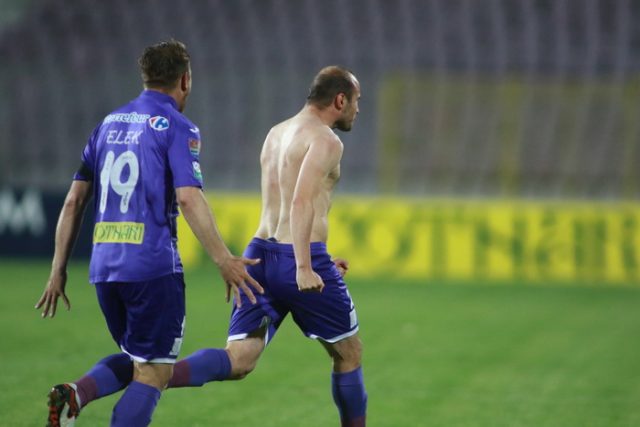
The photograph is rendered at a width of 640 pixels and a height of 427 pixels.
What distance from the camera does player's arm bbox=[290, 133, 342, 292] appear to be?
17.1ft

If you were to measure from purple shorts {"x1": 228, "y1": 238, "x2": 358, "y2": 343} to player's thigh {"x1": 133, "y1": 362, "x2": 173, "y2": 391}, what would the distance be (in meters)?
0.77

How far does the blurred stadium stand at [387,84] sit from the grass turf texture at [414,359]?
2518mm

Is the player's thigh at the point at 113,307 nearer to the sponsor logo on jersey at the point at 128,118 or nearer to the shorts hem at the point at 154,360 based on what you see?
the shorts hem at the point at 154,360

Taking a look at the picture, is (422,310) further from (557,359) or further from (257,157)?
(257,157)

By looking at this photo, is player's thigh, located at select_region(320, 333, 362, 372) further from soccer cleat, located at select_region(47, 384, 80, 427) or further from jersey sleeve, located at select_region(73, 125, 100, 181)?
jersey sleeve, located at select_region(73, 125, 100, 181)

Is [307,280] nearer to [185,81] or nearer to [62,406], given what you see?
[185,81]

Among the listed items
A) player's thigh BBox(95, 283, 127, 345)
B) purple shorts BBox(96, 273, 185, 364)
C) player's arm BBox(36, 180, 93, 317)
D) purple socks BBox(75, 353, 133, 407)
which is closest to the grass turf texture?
purple socks BBox(75, 353, 133, 407)

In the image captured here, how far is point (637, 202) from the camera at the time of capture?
14.1 meters

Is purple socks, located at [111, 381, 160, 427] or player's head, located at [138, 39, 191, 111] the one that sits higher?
player's head, located at [138, 39, 191, 111]

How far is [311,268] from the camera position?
5297 mm

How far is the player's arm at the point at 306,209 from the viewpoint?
5.22 m

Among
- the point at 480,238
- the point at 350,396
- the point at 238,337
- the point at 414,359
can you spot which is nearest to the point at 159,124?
the point at 238,337

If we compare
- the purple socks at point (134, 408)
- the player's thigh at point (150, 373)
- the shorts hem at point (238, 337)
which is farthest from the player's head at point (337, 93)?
the purple socks at point (134, 408)

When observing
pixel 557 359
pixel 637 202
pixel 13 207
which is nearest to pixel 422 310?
pixel 557 359
